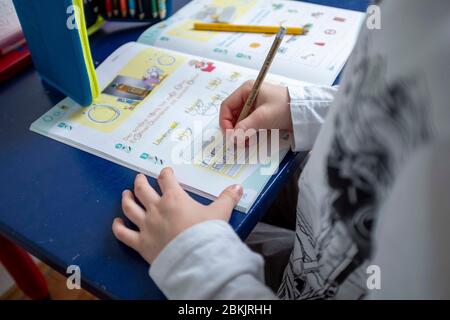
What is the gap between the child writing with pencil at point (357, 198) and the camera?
0.25 meters

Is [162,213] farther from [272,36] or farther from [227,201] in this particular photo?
[272,36]

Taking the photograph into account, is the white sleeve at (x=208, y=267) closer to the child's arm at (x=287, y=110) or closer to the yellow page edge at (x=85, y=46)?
the child's arm at (x=287, y=110)

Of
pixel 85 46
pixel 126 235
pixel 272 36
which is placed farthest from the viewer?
pixel 272 36

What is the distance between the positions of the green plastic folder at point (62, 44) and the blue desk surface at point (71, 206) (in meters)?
0.06

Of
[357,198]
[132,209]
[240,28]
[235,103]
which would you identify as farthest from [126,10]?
[357,198]

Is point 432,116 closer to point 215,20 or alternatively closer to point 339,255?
point 339,255

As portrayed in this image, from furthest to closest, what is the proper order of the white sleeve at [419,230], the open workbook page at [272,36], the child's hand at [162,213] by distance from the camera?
the open workbook page at [272,36] < the child's hand at [162,213] < the white sleeve at [419,230]

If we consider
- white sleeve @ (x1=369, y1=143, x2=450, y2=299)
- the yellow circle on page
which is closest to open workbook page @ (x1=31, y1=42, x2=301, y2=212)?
the yellow circle on page

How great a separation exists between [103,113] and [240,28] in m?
0.28

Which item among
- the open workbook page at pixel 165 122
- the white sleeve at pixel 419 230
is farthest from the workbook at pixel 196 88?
the white sleeve at pixel 419 230

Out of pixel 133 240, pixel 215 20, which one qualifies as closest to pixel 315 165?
pixel 133 240

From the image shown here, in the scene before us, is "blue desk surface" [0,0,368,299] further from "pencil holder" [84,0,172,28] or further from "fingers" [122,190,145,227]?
"pencil holder" [84,0,172,28]

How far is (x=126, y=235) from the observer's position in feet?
1.27
